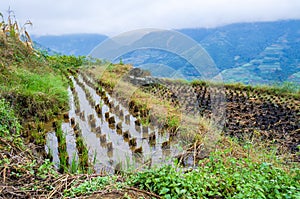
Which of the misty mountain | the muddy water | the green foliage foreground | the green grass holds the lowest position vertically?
the muddy water

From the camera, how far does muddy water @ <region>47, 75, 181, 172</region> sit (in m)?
2.87

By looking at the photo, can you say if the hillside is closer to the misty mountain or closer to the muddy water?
the muddy water

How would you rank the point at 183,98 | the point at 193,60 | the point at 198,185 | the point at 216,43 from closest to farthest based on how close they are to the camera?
1. the point at 198,185
2. the point at 193,60
3. the point at 183,98
4. the point at 216,43

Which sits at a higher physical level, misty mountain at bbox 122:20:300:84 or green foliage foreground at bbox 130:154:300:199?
misty mountain at bbox 122:20:300:84

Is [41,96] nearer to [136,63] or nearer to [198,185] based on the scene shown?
[136,63]

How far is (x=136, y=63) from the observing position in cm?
407

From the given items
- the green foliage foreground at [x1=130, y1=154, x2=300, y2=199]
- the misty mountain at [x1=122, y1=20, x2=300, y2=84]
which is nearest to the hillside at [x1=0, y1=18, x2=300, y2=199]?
the green foliage foreground at [x1=130, y1=154, x2=300, y2=199]

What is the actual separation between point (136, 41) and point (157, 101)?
1525 mm

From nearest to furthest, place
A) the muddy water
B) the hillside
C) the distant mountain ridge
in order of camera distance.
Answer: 1. the hillside
2. the muddy water
3. the distant mountain ridge

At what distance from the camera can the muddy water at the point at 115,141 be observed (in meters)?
2.87

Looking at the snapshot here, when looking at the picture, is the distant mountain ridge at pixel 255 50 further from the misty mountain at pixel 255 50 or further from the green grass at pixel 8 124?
the green grass at pixel 8 124

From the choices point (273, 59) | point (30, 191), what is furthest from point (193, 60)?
point (273, 59)

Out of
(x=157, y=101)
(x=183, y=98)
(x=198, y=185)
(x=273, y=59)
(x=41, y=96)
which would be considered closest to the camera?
(x=198, y=185)

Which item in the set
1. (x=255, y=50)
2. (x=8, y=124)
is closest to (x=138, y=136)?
(x=8, y=124)
